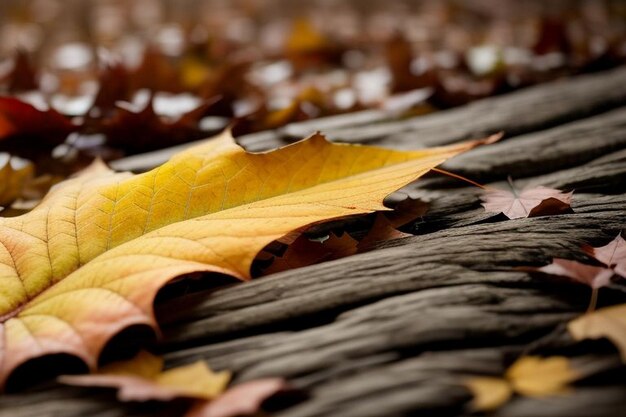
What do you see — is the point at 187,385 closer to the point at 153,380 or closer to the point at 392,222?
the point at 153,380

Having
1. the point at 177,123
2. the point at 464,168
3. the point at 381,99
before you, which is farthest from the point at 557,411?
the point at 381,99

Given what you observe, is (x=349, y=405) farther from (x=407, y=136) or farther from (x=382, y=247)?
(x=407, y=136)

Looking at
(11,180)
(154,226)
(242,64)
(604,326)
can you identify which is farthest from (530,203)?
(242,64)

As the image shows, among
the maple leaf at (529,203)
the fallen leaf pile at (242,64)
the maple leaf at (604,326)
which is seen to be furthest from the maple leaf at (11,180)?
the maple leaf at (604,326)

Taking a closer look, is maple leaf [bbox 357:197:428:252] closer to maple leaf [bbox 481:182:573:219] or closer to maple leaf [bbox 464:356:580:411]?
maple leaf [bbox 481:182:573:219]

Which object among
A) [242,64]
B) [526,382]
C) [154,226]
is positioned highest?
[242,64]
